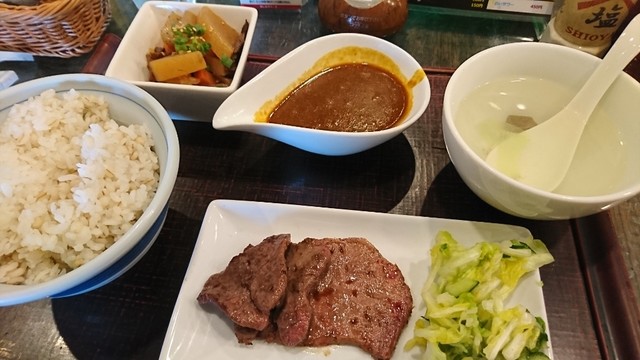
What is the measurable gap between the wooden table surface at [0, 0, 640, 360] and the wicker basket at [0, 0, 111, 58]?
2.36ft

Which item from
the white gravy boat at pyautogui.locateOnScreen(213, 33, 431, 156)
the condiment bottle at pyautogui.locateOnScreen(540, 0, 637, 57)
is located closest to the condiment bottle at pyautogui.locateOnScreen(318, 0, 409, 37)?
the white gravy boat at pyautogui.locateOnScreen(213, 33, 431, 156)

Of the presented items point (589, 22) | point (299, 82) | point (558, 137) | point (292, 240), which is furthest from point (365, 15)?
point (292, 240)

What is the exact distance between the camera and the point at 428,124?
1.96 m

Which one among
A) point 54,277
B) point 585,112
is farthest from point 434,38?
point 54,277

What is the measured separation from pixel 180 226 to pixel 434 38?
1.57m

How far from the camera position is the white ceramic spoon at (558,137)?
1.52 meters

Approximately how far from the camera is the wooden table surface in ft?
4.75

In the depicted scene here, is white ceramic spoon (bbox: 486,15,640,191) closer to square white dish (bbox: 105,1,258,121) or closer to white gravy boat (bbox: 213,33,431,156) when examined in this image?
white gravy boat (bbox: 213,33,431,156)

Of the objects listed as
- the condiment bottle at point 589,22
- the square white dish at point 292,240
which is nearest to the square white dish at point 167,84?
the square white dish at point 292,240

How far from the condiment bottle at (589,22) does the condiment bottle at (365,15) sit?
69cm

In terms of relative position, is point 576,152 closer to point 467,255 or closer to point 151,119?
point 467,255

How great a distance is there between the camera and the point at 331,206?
1727 mm

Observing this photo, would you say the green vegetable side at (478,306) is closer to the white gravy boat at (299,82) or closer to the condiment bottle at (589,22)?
the white gravy boat at (299,82)

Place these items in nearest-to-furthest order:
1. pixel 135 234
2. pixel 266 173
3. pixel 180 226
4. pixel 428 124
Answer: pixel 135 234
pixel 180 226
pixel 266 173
pixel 428 124
